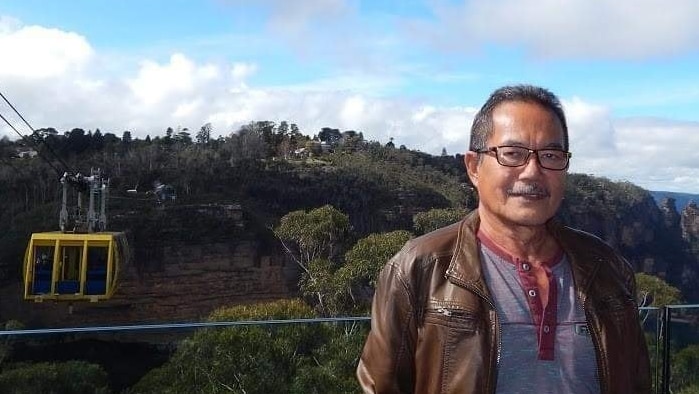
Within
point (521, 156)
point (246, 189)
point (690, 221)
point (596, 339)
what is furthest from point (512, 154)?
point (690, 221)

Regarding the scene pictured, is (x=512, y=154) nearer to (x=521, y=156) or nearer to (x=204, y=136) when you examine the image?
(x=521, y=156)

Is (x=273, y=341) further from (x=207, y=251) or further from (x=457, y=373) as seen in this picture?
(x=207, y=251)

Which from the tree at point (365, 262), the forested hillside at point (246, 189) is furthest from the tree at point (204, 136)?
the tree at point (365, 262)

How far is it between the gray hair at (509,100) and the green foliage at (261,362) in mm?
1519

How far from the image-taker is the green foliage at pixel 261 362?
8.86 feet

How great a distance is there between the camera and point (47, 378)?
2.55m

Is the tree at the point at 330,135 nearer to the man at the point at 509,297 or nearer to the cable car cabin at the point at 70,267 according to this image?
the cable car cabin at the point at 70,267

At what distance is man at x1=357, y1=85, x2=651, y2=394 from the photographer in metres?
1.32

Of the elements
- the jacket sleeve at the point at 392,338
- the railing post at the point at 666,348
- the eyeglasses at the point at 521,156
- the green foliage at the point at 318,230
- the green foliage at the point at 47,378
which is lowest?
the green foliage at the point at 318,230

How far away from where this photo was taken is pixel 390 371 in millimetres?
1347

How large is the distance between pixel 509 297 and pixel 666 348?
2.00 meters

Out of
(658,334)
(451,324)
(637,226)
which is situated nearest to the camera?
(451,324)

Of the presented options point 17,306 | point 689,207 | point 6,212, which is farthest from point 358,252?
point 689,207

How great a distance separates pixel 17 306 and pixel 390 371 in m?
34.8
